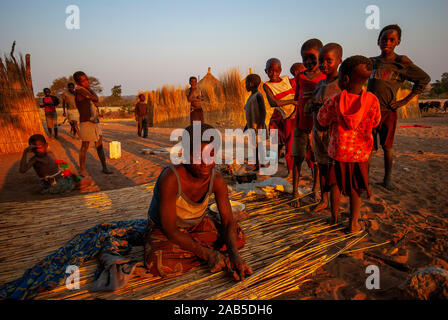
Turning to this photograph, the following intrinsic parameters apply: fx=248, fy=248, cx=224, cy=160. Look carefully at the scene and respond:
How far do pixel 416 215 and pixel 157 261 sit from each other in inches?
105

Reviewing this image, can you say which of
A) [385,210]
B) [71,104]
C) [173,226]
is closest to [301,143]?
[385,210]

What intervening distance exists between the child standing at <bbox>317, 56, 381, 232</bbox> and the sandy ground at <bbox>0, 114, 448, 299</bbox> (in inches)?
16.3

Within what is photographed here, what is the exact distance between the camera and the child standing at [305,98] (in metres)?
2.76

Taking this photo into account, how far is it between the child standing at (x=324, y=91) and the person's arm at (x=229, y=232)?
46.7 inches

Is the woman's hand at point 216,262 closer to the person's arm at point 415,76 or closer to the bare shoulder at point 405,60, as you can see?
the person's arm at point 415,76

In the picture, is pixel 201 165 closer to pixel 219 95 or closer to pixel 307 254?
pixel 307 254

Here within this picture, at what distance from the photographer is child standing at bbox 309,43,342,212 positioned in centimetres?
232

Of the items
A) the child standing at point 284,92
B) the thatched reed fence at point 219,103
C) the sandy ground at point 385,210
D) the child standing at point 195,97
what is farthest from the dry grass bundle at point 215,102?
the child standing at point 284,92

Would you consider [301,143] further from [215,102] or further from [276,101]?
[215,102]

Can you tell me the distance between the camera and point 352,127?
2.05 meters

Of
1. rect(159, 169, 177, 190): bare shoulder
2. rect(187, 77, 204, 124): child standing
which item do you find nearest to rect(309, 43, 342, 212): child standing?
rect(159, 169, 177, 190): bare shoulder

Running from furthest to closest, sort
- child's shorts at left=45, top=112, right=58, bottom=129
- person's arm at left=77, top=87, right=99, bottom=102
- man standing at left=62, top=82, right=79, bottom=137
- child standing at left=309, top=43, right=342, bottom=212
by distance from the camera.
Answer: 1. child's shorts at left=45, top=112, right=58, bottom=129
2. man standing at left=62, top=82, right=79, bottom=137
3. person's arm at left=77, top=87, right=99, bottom=102
4. child standing at left=309, top=43, right=342, bottom=212

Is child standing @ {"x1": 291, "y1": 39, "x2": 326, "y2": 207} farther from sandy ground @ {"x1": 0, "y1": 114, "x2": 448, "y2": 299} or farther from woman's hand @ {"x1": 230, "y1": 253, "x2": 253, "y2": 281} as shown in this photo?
woman's hand @ {"x1": 230, "y1": 253, "x2": 253, "y2": 281}

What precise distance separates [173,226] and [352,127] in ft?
5.31
